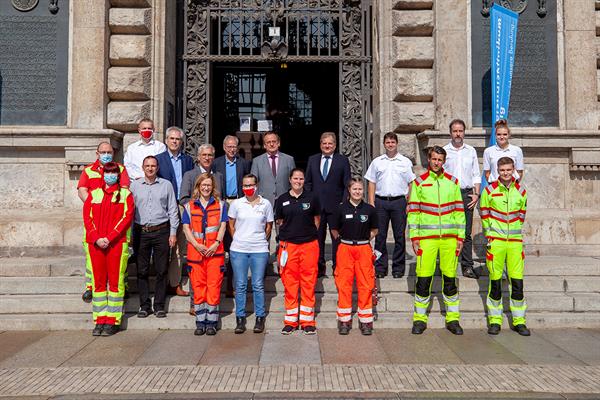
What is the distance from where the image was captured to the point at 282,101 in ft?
43.4

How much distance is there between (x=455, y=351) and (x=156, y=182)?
403 cm

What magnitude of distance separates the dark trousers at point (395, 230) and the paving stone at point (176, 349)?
2645 millimetres

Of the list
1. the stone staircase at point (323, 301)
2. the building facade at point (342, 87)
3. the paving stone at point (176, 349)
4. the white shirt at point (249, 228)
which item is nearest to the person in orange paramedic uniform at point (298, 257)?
the white shirt at point (249, 228)

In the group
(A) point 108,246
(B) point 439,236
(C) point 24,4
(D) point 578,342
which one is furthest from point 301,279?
(C) point 24,4

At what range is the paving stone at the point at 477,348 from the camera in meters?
5.00

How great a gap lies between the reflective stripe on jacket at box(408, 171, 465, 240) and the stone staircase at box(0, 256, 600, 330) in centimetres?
108

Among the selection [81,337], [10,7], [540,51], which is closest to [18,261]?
[81,337]

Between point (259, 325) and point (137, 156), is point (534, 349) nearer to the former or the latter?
point (259, 325)

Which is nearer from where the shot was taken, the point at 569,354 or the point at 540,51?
the point at 569,354

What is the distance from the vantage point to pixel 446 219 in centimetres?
605

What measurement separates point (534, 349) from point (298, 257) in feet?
9.12

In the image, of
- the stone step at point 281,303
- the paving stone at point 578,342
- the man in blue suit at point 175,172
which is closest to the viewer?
the paving stone at point 578,342

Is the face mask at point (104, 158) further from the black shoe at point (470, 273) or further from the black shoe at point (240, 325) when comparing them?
the black shoe at point (470, 273)

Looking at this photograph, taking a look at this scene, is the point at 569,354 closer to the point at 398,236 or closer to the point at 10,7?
the point at 398,236
